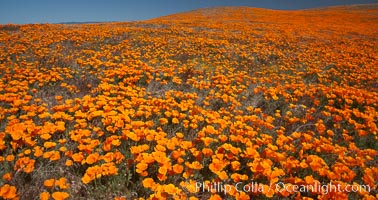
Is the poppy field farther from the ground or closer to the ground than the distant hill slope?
closer to the ground

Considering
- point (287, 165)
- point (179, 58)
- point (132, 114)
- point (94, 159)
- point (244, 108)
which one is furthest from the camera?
point (179, 58)

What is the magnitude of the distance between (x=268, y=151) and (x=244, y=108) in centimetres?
253

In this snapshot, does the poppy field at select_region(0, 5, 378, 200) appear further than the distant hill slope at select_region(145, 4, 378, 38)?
No

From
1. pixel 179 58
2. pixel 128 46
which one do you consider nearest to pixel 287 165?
pixel 179 58

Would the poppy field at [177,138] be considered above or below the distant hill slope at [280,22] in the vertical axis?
below

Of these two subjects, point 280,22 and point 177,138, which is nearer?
point 177,138

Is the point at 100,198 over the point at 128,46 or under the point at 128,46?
under

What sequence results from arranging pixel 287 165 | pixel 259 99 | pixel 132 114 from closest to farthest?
1. pixel 287 165
2. pixel 132 114
3. pixel 259 99

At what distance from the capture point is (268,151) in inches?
152

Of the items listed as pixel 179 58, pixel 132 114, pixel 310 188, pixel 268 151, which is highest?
pixel 179 58

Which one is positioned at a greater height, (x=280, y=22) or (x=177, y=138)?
(x=280, y=22)

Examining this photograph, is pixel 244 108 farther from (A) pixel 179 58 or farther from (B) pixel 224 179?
(A) pixel 179 58

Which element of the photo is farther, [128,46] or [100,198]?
[128,46]

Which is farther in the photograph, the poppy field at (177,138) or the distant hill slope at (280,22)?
the distant hill slope at (280,22)
